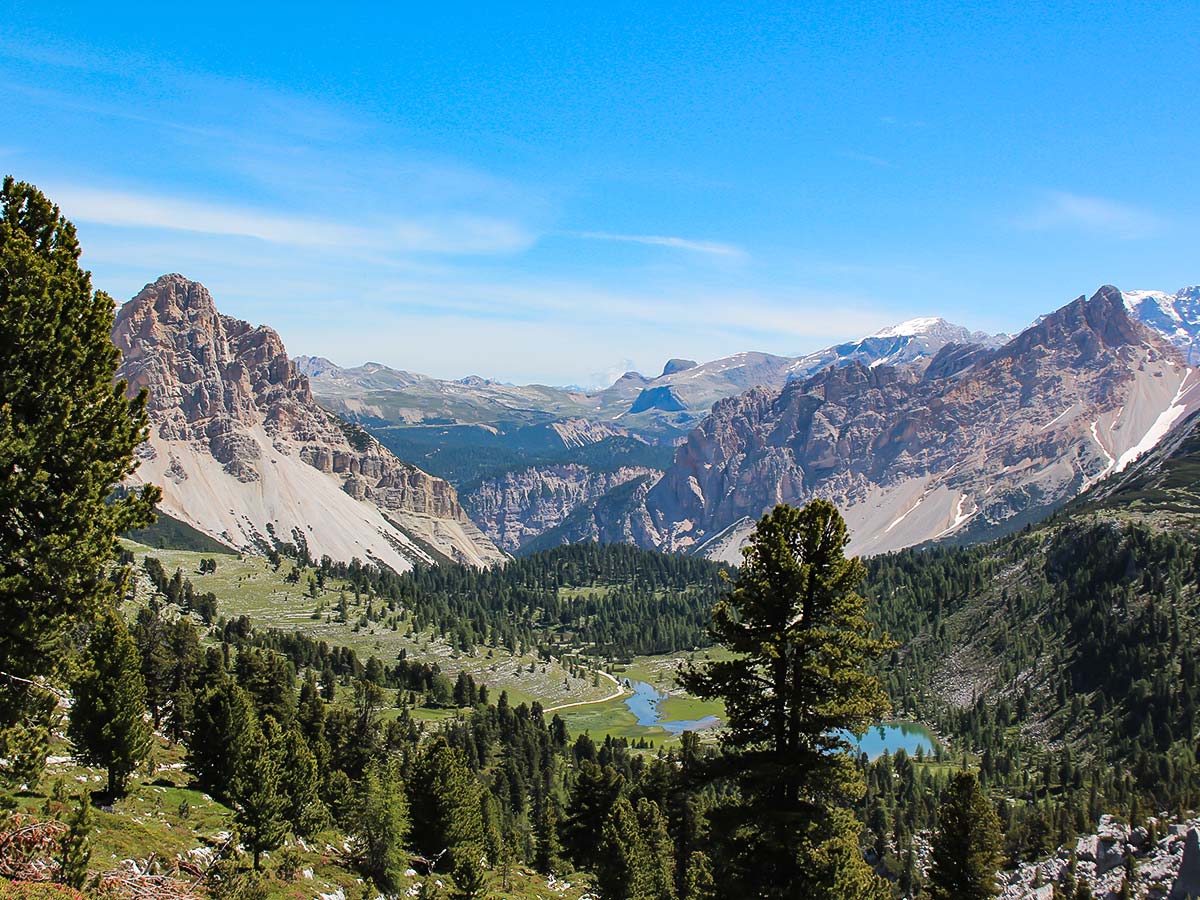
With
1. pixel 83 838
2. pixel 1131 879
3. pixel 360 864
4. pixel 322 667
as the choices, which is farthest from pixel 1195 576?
pixel 83 838

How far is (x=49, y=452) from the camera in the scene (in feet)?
66.2

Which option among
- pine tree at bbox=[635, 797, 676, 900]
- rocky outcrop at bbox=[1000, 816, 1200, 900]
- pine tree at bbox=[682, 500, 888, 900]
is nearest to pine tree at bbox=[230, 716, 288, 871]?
pine tree at bbox=[635, 797, 676, 900]

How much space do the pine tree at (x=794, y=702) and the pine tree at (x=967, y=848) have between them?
1975cm

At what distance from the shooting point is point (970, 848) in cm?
4309

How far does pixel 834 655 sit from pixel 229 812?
4536cm

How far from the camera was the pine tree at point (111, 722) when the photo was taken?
153 ft

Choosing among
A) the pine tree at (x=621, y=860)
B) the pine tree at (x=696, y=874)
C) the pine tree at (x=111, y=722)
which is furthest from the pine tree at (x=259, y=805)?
the pine tree at (x=696, y=874)

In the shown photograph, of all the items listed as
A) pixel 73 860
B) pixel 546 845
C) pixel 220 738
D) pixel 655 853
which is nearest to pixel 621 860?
pixel 655 853

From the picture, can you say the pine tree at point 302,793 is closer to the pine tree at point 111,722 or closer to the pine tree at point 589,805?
the pine tree at point 111,722

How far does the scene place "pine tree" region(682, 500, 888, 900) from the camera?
24984 millimetres

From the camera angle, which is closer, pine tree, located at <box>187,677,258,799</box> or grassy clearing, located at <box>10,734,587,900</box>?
→ grassy clearing, located at <box>10,734,587,900</box>

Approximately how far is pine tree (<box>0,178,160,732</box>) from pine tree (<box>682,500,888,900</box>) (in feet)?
54.8

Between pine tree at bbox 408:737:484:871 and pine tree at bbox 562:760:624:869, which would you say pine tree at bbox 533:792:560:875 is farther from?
pine tree at bbox 408:737:484:871

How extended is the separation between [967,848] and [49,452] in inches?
1705
